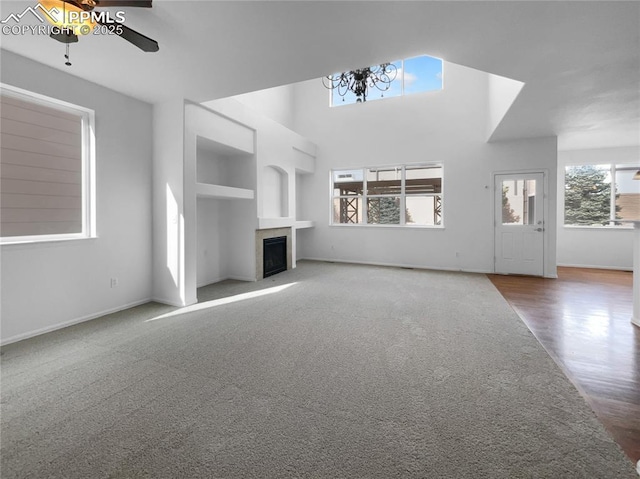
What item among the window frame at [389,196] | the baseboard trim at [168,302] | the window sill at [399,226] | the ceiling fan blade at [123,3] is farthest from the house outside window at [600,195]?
the ceiling fan blade at [123,3]

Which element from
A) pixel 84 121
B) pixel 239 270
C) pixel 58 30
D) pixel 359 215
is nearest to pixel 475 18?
pixel 58 30

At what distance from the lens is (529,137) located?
19.0 ft

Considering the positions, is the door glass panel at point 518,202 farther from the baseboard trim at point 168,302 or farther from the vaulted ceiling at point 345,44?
the baseboard trim at point 168,302

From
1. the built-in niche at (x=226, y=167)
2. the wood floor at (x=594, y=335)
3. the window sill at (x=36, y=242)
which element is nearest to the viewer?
the wood floor at (x=594, y=335)

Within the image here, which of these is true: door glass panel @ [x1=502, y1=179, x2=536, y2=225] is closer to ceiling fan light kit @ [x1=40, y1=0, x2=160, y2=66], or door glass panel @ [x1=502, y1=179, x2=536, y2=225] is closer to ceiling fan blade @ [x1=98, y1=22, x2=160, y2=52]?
ceiling fan blade @ [x1=98, y1=22, x2=160, y2=52]

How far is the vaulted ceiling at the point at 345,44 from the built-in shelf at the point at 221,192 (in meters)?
1.21

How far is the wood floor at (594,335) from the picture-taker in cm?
184

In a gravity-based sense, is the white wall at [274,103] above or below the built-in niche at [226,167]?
above

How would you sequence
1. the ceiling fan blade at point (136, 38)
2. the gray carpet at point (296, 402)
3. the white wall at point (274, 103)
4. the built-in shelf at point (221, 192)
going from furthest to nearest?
1. the white wall at point (274, 103)
2. the built-in shelf at point (221, 192)
3. the ceiling fan blade at point (136, 38)
4. the gray carpet at point (296, 402)

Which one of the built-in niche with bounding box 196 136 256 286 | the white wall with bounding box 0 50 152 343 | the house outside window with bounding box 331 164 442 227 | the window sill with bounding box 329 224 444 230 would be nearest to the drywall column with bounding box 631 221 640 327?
the window sill with bounding box 329 224 444 230

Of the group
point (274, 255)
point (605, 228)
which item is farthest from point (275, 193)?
point (605, 228)

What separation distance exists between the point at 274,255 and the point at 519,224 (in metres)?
5.07

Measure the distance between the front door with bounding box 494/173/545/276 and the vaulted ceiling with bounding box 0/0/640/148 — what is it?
7.60 feet

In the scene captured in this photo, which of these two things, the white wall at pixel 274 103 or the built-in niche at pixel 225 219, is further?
the white wall at pixel 274 103
